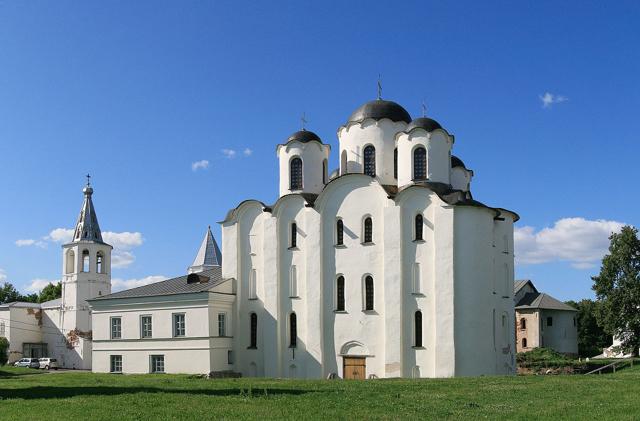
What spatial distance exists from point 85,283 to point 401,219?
111 ft

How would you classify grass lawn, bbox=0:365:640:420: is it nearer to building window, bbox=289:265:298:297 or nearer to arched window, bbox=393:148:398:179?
building window, bbox=289:265:298:297

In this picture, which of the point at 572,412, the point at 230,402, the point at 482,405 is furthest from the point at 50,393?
the point at 572,412

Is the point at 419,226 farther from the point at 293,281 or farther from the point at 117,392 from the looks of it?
the point at 117,392

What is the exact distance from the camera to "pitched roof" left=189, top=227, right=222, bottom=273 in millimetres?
64125

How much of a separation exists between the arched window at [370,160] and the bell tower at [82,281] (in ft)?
97.3

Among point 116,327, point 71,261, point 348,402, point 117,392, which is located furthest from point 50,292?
point 348,402

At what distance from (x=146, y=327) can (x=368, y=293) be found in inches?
497

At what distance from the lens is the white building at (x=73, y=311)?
5981cm

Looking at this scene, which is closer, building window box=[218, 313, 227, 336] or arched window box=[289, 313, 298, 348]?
arched window box=[289, 313, 298, 348]

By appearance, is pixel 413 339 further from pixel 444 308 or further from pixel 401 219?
pixel 401 219

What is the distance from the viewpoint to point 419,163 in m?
37.4

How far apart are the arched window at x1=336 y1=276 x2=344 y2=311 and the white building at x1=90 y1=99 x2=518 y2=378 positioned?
57 mm

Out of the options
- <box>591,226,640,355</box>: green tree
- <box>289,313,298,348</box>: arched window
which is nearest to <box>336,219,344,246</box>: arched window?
<box>289,313,298,348</box>: arched window

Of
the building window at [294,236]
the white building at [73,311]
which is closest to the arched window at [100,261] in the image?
the white building at [73,311]
